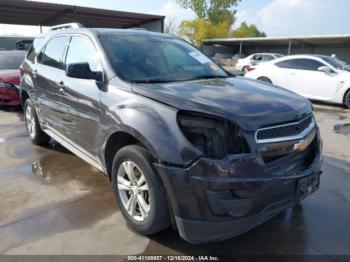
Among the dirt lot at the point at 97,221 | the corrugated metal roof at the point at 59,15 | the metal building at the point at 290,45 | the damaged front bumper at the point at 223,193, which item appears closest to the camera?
the damaged front bumper at the point at 223,193

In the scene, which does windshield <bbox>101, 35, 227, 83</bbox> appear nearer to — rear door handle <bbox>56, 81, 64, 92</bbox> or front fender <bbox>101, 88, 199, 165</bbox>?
front fender <bbox>101, 88, 199, 165</bbox>

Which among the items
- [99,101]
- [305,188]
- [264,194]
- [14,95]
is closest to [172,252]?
[264,194]

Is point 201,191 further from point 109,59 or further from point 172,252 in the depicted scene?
point 109,59

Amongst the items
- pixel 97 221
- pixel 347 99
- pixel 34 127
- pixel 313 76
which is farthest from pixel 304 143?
pixel 313 76

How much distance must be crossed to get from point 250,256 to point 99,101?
1957mm

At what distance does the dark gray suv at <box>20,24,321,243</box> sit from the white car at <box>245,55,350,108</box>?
23.2 ft

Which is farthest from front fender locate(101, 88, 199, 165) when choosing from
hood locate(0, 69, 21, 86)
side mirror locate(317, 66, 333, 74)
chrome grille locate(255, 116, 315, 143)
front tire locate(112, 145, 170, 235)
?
side mirror locate(317, 66, 333, 74)

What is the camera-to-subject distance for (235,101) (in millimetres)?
2645

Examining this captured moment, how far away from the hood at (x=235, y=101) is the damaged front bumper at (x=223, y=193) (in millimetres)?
318

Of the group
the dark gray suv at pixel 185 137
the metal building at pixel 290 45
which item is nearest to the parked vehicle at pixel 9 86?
the dark gray suv at pixel 185 137

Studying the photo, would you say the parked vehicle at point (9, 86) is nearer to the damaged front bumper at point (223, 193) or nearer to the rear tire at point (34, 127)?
the rear tire at point (34, 127)

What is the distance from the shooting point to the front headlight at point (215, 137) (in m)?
2.35

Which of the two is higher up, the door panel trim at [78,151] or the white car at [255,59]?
the door panel trim at [78,151]

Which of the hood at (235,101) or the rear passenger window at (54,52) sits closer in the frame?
the hood at (235,101)
